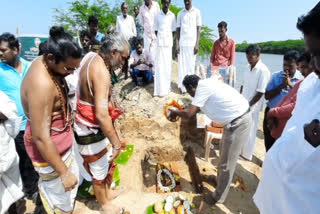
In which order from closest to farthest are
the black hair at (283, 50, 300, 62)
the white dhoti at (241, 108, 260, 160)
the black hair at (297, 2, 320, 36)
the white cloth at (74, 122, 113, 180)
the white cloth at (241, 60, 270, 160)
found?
the black hair at (297, 2, 320, 36) < the white cloth at (74, 122, 113, 180) < the black hair at (283, 50, 300, 62) < the white cloth at (241, 60, 270, 160) < the white dhoti at (241, 108, 260, 160)

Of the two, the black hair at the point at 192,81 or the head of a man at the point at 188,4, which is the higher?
the head of a man at the point at 188,4

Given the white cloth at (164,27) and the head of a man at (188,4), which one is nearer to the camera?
the head of a man at (188,4)

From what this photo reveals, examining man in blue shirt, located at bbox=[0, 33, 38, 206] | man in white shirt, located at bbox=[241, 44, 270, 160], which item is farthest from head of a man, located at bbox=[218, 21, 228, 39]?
man in blue shirt, located at bbox=[0, 33, 38, 206]

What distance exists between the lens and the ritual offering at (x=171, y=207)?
250cm

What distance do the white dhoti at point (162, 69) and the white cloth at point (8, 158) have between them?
315cm

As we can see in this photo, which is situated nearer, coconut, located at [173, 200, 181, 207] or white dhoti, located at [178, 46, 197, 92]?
coconut, located at [173, 200, 181, 207]

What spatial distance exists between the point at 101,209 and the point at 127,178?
0.98 metres

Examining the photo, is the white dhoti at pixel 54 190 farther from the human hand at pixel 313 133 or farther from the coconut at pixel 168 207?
the human hand at pixel 313 133

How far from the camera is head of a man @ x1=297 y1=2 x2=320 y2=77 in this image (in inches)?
37.3

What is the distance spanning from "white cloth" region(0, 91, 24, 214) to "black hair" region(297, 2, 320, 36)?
2.38 m

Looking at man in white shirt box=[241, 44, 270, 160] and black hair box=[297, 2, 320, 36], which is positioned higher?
black hair box=[297, 2, 320, 36]

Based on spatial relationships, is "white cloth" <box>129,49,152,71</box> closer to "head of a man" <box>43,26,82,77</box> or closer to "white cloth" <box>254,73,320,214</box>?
"head of a man" <box>43,26,82,77</box>

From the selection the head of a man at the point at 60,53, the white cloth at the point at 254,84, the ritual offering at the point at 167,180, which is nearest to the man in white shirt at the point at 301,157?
the head of a man at the point at 60,53

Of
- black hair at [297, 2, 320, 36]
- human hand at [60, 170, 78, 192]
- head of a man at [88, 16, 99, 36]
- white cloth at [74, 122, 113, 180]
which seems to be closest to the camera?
black hair at [297, 2, 320, 36]
